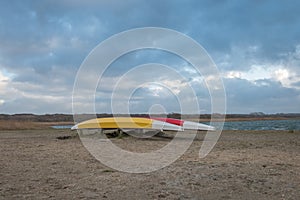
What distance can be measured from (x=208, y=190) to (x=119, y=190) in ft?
5.38

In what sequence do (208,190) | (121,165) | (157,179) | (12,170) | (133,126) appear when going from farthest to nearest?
(133,126) < (121,165) < (12,170) < (157,179) < (208,190)

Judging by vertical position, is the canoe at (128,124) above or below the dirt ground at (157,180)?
above

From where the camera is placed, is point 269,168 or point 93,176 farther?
point 269,168

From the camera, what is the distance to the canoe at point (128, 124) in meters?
21.1

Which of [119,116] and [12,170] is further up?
[119,116]

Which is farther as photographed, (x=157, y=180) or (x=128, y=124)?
(x=128, y=124)

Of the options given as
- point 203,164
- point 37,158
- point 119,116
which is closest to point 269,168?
point 203,164

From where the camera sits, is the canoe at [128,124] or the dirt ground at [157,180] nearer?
the dirt ground at [157,180]

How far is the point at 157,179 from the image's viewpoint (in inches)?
308

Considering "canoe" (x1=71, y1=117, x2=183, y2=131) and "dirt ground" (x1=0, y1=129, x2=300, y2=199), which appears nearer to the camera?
"dirt ground" (x1=0, y1=129, x2=300, y2=199)

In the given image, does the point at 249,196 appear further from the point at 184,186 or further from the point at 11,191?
the point at 11,191

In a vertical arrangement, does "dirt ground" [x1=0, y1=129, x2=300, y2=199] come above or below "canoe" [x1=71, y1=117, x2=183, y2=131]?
below

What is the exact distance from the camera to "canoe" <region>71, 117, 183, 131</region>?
2115 centimetres

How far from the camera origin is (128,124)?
21422mm
